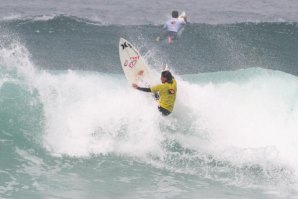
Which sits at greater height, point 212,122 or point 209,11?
point 209,11

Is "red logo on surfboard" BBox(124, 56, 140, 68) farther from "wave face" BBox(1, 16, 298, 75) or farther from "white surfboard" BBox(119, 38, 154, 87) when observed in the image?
"wave face" BBox(1, 16, 298, 75)

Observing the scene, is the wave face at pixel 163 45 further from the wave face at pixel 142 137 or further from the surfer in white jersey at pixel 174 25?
the wave face at pixel 142 137

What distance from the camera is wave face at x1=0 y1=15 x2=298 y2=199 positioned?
12305 mm

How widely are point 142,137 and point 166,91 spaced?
154 cm

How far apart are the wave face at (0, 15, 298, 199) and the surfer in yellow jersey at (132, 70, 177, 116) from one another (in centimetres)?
73

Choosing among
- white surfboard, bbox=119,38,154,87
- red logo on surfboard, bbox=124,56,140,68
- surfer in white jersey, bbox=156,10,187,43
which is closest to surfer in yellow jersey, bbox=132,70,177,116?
white surfboard, bbox=119,38,154,87

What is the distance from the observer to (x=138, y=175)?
1276 centimetres

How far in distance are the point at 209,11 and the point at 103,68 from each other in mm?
6755

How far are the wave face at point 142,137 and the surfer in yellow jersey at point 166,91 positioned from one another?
2.40 ft

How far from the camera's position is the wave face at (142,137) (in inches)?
484

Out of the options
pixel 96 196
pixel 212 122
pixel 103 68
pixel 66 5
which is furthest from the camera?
pixel 66 5

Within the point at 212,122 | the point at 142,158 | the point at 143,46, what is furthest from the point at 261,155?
the point at 143,46

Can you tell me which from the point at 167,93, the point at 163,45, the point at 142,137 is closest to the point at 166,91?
the point at 167,93

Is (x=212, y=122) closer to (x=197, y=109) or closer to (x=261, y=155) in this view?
(x=197, y=109)
